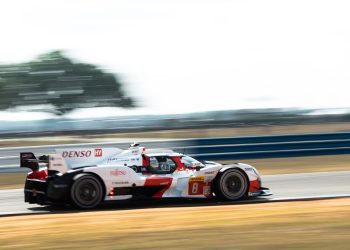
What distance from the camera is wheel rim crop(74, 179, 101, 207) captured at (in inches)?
443

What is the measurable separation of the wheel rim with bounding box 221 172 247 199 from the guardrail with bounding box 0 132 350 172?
264 inches

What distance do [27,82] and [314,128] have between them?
2237 cm

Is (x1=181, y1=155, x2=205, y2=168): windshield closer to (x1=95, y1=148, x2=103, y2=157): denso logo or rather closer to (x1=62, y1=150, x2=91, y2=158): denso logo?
(x1=95, y1=148, x2=103, y2=157): denso logo

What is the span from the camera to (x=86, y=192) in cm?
1130

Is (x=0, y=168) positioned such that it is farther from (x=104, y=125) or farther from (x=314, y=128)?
(x=314, y=128)

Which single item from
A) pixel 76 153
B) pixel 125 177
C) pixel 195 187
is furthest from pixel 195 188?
pixel 76 153

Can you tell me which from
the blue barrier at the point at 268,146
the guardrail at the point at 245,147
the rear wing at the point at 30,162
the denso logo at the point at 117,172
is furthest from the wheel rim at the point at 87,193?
the blue barrier at the point at 268,146

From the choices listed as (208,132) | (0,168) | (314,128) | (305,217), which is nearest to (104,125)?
(208,132)

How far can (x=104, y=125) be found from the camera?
29.1 meters

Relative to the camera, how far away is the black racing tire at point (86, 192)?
11.2 m

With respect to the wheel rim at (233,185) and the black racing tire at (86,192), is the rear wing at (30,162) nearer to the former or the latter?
the black racing tire at (86,192)

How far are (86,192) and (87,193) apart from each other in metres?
0.02

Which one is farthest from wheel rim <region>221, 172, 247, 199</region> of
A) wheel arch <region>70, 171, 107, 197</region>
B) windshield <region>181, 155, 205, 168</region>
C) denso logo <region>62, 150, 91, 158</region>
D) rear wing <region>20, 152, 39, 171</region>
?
rear wing <region>20, 152, 39, 171</region>

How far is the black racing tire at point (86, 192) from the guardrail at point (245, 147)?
718cm
